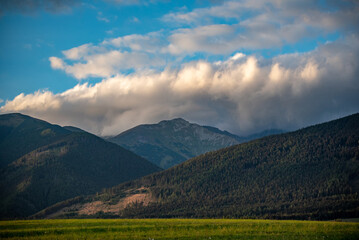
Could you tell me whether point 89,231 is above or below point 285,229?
above

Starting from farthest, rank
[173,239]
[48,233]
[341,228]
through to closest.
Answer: [341,228]
[48,233]
[173,239]

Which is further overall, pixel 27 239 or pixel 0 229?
pixel 0 229

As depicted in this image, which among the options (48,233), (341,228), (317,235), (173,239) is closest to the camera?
(173,239)

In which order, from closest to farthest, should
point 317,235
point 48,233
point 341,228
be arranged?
point 317,235 → point 48,233 → point 341,228

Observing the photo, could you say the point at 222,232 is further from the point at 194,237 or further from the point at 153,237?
the point at 153,237

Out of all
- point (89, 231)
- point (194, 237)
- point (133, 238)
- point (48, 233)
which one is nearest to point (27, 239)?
point (48, 233)

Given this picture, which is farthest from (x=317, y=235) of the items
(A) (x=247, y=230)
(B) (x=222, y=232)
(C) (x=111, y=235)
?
(C) (x=111, y=235)

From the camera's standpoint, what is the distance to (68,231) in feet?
163

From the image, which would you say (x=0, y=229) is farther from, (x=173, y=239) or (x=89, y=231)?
(x=173, y=239)

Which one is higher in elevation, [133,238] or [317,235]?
[133,238]

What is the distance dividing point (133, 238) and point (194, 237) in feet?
25.9

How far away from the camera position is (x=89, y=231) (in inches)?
1957

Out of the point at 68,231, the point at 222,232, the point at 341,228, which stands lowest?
the point at 341,228

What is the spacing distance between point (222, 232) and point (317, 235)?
12868 mm
